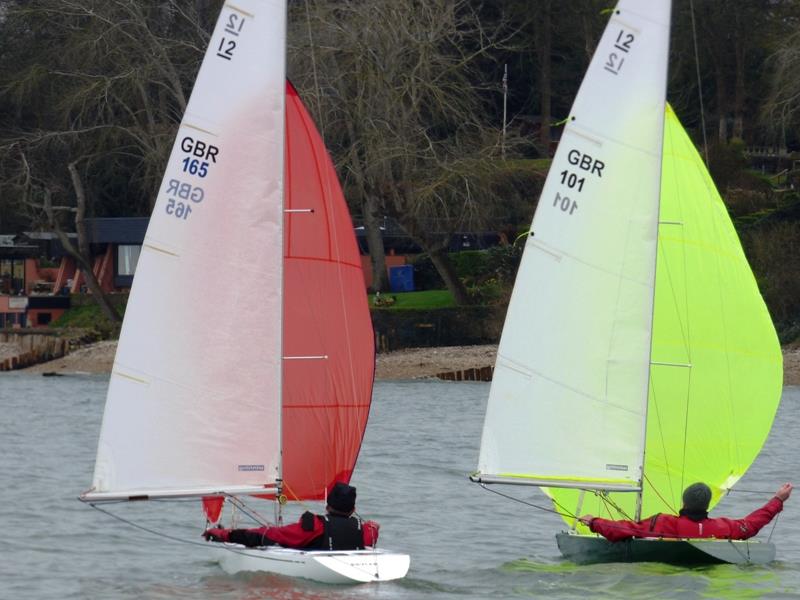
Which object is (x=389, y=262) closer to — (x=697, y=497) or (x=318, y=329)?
(x=318, y=329)

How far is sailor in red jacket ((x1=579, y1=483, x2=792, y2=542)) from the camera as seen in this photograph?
1569 centimetres

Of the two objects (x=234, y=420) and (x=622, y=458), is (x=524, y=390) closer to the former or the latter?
(x=622, y=458)

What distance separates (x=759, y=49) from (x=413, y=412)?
2763 cm

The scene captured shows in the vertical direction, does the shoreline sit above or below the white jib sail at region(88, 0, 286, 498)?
below

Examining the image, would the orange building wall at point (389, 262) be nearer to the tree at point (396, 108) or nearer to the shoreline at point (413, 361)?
the tree at point (396, 108)

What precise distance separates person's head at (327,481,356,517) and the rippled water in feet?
2.05

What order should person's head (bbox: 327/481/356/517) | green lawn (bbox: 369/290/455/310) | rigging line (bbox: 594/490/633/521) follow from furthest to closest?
green lawn (bbox: 369/290/455/310) < rigging line (bbox: 594/490/633/521) < person's head (bbox: 327/481/356/517)

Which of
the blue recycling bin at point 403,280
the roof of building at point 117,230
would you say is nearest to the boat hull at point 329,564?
the blue recycling bin at point 403,280

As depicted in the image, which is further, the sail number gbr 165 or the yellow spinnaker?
the yellow spinnaker

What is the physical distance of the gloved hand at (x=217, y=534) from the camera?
1536 centimetres

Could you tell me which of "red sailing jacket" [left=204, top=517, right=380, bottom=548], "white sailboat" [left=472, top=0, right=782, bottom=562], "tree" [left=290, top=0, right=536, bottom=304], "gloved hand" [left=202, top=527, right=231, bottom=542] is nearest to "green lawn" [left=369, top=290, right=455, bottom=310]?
"tree" [left=290, top=0, right=536, bottom=304]

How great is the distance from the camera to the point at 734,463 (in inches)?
683

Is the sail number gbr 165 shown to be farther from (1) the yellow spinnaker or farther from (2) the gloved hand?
(2) the gloved hand

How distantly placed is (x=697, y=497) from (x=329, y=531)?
330cm
